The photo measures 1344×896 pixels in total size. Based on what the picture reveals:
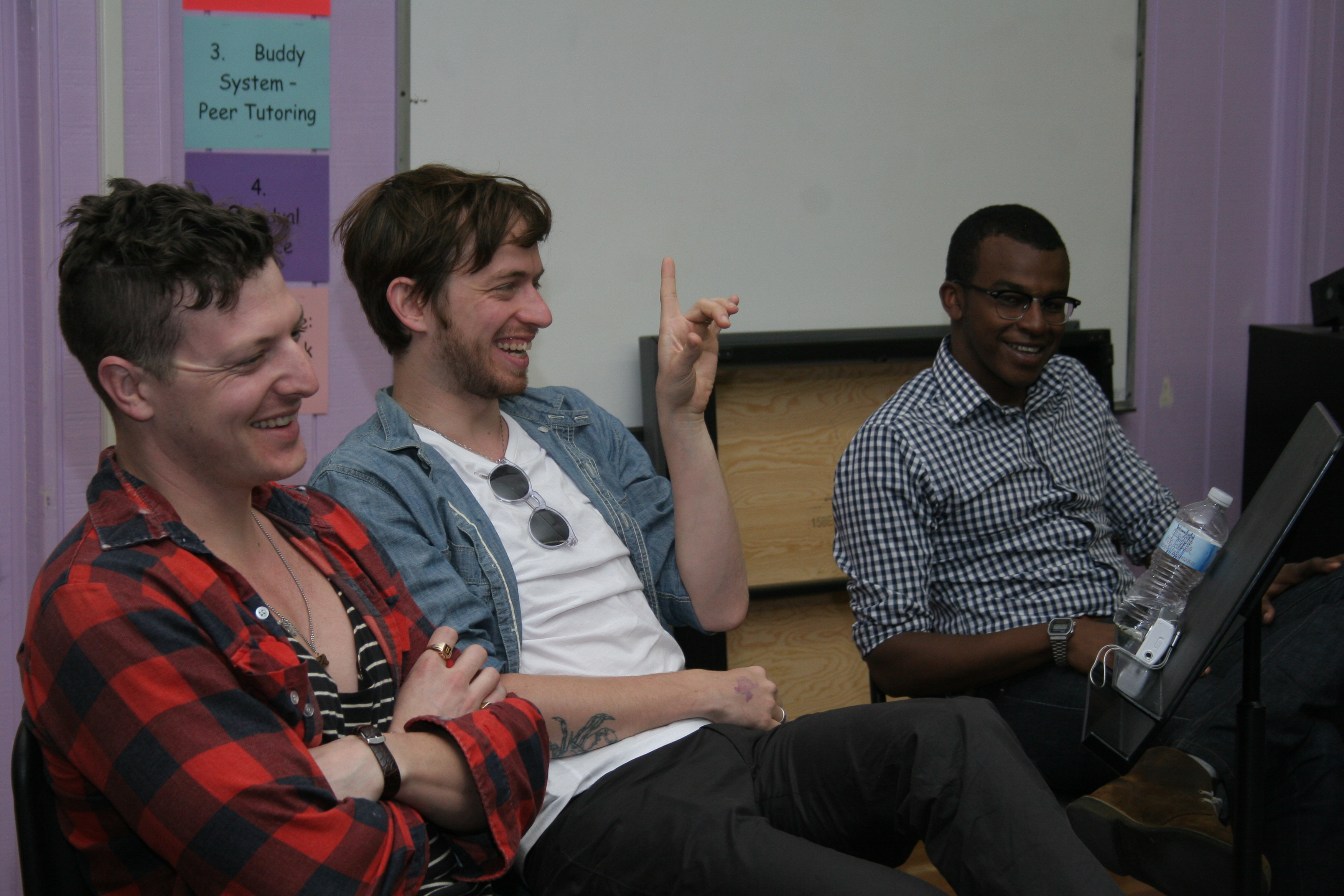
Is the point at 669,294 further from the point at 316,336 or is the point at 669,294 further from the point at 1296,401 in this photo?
the point at 1296,401

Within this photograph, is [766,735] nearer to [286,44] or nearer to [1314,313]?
[286,44]

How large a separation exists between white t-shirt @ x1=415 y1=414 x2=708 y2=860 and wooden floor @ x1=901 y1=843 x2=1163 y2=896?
82 cm

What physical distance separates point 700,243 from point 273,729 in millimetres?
1581

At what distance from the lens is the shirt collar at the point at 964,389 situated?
5.96 feet

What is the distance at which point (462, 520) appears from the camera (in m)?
1.44

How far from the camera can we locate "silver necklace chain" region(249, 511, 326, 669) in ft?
3.66

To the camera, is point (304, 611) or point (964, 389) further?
point (964, 389)

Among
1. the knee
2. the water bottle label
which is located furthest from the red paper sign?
the water bottle label

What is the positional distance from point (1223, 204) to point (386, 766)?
2.63 metres

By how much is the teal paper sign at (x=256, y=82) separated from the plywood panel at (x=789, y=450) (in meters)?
1.03

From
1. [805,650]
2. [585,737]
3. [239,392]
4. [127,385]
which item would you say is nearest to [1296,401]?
[805,650]

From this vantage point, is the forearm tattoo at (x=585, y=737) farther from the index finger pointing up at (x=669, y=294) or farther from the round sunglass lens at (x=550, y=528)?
the index finger pointing up at (x=669, y=294)

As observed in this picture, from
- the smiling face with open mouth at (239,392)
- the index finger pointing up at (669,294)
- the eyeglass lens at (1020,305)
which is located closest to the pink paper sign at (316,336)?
the index finger pointing up at (669,294)

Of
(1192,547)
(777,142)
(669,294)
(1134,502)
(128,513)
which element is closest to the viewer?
(128,513)
